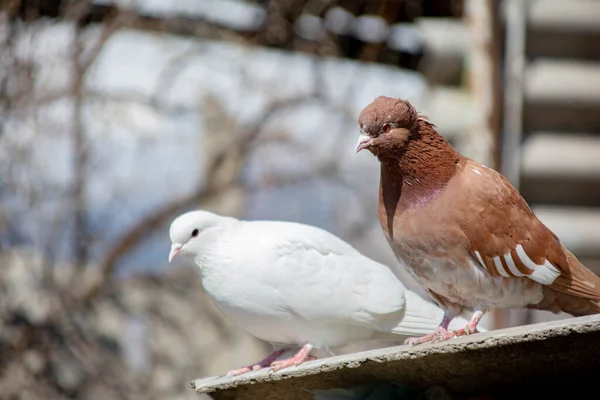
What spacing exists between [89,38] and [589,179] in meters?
3.17

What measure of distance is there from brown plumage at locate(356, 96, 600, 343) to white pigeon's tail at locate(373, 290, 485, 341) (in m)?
0.22

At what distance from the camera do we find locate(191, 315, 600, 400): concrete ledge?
1676 mm

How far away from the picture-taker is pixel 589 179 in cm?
431

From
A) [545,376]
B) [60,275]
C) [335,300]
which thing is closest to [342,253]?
[335,300]

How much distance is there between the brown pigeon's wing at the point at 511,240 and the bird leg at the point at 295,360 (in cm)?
48

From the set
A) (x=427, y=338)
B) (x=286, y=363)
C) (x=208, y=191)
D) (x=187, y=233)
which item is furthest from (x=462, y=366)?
(x=208, y=191)

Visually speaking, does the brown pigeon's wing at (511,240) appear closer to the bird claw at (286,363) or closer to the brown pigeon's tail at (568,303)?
the brown pigeon's tail at (568,303)

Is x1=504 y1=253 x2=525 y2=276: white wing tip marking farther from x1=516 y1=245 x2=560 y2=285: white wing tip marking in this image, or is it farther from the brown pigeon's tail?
the brown pigeon's tail

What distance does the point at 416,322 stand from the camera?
234 centimetres

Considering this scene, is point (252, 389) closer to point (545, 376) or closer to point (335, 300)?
point (335, 300)

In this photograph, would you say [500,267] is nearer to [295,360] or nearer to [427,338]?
[427,338]

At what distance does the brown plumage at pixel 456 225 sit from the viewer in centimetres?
201

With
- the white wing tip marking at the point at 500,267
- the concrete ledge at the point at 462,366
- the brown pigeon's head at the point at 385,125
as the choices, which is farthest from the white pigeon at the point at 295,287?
the brown pigeon's head at the point at 385,125

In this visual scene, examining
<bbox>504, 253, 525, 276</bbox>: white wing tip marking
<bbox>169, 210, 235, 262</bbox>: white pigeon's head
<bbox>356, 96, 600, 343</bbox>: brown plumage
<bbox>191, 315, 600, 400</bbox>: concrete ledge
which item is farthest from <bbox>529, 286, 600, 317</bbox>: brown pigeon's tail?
<bbox>169, 210, 235, 262</bbox>: white pigeon's head
